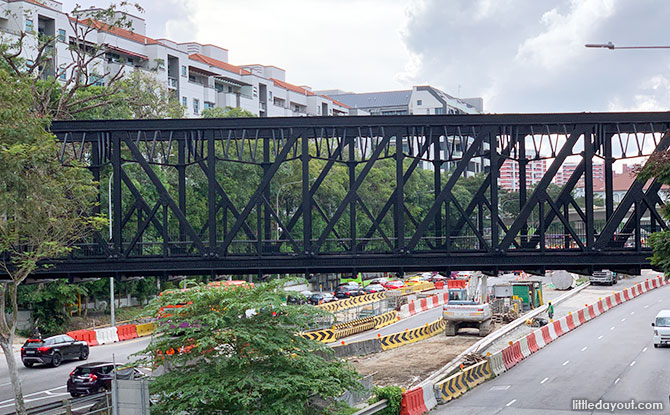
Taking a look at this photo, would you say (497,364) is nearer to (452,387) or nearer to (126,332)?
(452,387)

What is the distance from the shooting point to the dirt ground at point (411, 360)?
3381 centimetres

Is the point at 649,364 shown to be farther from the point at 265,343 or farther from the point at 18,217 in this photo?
the point at 18,217

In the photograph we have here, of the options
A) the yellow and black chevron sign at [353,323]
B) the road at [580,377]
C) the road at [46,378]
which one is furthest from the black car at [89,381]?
the yellow and black chevron sign at [353,323]

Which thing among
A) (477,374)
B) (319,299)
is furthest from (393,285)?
(477,374)

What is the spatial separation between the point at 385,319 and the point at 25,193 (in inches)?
1348

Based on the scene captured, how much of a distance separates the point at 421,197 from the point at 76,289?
55.4 m

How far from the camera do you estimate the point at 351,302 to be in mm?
63031

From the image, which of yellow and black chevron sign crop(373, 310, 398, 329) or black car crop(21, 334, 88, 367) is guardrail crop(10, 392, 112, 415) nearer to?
black car crop(21, 334, 88, 367)

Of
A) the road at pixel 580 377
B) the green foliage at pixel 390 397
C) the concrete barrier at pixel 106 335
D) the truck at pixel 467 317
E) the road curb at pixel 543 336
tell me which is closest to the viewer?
the green foliage at pixel 390 397

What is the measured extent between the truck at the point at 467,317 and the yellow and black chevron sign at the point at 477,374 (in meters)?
11.6

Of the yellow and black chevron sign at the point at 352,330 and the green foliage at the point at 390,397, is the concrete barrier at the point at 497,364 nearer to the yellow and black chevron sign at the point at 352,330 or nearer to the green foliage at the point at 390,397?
the green foliage at the point at 390,397

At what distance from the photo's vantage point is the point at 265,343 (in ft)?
60.0

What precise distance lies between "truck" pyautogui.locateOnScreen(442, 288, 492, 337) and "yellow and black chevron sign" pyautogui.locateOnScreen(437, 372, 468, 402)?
14370mm

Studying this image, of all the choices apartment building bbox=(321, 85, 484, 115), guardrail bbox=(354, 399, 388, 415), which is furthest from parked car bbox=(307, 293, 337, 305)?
apartment building bbox=(321, 85, 484, 115)
